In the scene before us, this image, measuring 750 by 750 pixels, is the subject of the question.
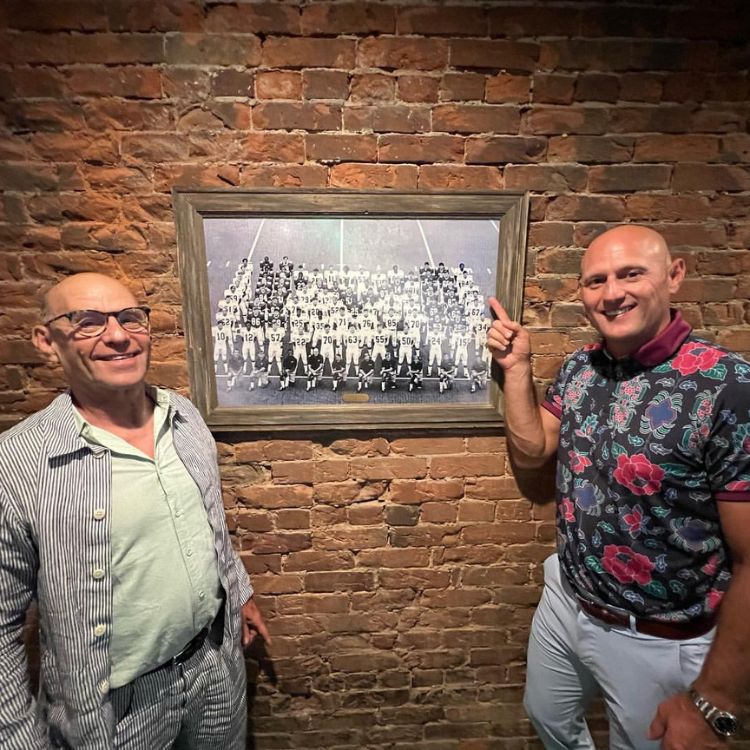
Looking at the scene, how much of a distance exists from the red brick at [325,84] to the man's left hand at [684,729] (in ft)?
6.15

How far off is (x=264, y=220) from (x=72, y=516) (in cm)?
92

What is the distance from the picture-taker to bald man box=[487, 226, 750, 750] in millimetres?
1172

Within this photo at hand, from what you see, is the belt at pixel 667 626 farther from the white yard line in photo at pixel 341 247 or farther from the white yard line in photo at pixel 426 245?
the white yard line in photo at pixel 341 247

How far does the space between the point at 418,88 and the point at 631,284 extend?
0.81m

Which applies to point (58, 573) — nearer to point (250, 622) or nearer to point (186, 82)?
point (250, 622)

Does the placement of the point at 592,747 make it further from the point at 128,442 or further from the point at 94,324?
the point at 94,324

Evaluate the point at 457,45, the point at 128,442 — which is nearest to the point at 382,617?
the point at 128,442

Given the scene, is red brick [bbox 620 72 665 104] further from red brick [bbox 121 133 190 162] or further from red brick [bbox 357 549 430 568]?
red brick [bbox 357 549 430 568]

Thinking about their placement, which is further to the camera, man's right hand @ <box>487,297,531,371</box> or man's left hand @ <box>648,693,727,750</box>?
man's right hand @ <box>487,297,531,371</box>

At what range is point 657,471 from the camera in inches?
47.5

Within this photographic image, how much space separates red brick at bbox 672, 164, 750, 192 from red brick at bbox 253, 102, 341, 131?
1.04 meters

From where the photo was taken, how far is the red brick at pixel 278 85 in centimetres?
135

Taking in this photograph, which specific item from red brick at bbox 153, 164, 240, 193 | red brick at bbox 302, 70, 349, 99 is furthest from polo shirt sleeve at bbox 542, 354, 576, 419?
red brick at bbox 153, 164, 240, 193

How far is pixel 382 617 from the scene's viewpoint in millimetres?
1771
